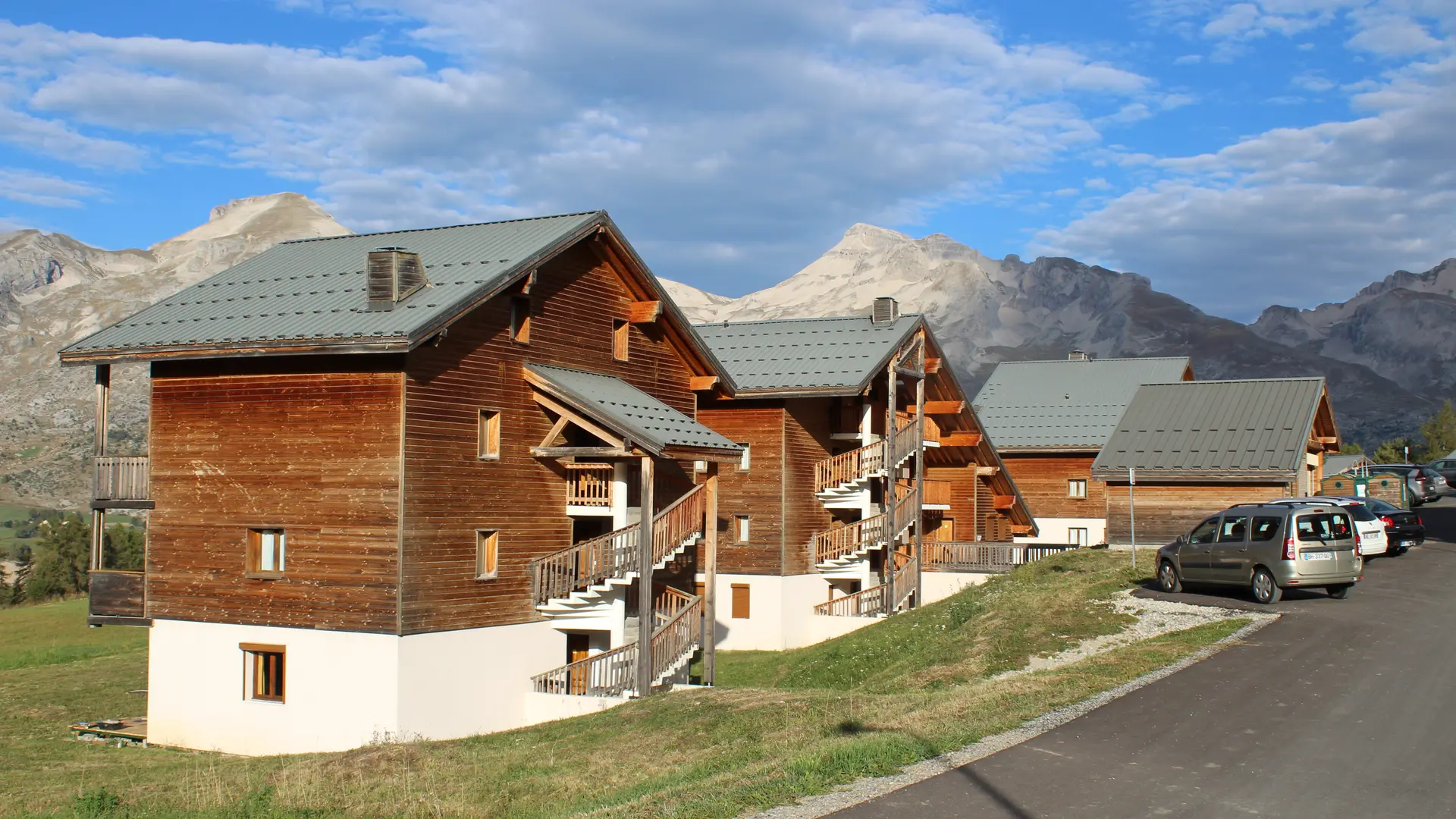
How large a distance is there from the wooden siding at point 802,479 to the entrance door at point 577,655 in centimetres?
1177

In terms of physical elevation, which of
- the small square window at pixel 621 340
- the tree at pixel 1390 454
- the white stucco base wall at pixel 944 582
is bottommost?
the white stucco base wall at pixel 944 582

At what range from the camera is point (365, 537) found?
78.8 ft

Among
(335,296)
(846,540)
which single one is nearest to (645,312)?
(335,296)

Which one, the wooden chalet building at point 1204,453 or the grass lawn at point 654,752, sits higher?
the wooden chalet building at point 1204,453

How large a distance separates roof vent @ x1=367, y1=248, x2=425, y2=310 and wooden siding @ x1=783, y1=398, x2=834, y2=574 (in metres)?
16.7

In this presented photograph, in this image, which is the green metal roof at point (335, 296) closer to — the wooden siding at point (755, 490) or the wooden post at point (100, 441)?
the wooden post at point (100, 441)

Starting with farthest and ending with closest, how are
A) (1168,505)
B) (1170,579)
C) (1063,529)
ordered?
1. (1063,529)
2. (1168,505)
3. (1170,579)

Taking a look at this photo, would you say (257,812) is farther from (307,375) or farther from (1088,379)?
(1088,379)

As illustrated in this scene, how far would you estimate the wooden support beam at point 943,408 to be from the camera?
46.0 meters

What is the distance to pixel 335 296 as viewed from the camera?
26078 mm

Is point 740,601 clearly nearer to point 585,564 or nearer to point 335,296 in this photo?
point 585,564

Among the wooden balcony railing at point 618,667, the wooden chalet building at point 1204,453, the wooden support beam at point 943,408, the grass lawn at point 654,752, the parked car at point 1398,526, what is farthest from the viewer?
the wooden support beam at point 943,408

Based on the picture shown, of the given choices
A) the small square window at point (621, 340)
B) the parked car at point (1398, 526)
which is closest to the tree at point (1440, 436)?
the parked car at point (1398, 526)

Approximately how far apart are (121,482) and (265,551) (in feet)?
13.0
